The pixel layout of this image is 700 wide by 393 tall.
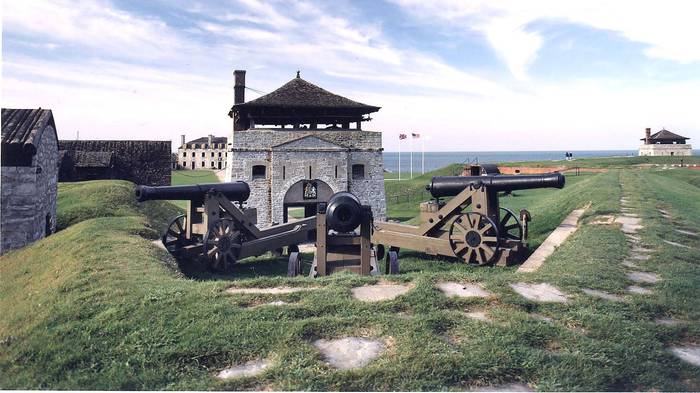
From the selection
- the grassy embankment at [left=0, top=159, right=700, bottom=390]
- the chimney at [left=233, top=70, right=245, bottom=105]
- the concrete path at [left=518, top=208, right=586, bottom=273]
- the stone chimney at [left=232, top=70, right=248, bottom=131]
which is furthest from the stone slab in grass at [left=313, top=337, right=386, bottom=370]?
the chimney at [left=233, top=70, right=245, bottom=105]

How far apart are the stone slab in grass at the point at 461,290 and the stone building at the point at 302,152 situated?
1449 cm

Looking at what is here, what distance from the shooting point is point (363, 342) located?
4.32m

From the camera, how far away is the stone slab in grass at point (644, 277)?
6527mm

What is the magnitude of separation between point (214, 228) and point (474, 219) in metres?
5.67

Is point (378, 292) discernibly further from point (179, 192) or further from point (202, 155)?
point (202, 155)

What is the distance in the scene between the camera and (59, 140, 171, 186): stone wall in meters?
32.7

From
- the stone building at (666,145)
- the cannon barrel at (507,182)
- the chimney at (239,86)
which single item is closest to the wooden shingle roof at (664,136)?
the stone building at (666,145)

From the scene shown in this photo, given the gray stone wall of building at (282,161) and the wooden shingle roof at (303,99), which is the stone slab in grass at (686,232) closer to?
the gray stone wall of building at (282,161)

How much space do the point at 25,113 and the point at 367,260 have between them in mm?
10288

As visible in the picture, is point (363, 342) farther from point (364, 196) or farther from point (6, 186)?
point (364, 196)

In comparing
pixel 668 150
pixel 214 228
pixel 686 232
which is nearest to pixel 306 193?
pixel 214 228

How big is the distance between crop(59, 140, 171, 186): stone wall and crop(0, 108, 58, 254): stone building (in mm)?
21515

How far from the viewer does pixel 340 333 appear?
4.50 meters

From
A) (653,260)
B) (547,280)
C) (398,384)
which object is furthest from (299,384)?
(653,260)
